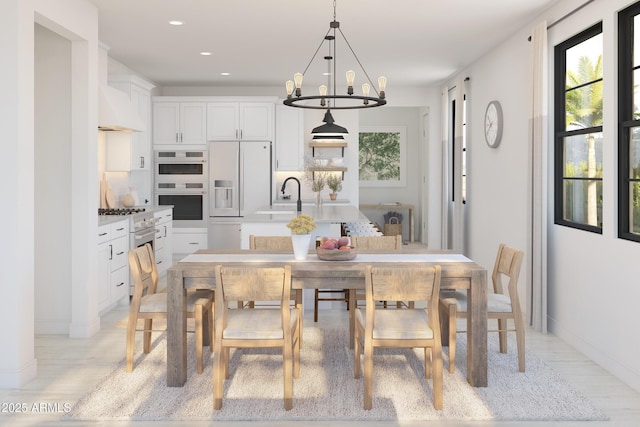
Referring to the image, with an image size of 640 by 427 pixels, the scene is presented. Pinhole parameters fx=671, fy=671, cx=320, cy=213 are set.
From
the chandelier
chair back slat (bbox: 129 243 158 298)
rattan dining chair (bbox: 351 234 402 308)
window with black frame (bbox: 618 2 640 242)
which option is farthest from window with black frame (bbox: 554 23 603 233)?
chair back slat (bbox: 129 243 158 298)

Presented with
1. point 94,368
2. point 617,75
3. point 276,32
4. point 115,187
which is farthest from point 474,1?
point 115,187

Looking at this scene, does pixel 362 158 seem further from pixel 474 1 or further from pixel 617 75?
pixel 617 75

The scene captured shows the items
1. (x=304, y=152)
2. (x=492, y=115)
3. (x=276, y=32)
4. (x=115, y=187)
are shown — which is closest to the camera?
(x=276, y=32)

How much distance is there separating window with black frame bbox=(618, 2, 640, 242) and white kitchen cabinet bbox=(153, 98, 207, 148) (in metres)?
6.49

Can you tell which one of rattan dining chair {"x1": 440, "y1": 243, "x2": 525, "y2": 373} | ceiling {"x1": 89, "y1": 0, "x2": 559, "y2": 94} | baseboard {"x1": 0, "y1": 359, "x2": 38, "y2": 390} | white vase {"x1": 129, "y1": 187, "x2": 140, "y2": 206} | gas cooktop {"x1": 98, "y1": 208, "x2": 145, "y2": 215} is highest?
ceiling {"x1": 89, "y1": 0, "x2": 559, "y2": 94}

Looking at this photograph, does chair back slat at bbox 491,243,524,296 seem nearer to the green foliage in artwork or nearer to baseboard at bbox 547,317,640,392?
baseboard at bbox 547,317,640,392

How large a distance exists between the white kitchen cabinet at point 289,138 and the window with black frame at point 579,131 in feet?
16.5

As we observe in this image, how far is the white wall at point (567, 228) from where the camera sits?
4.38 metres

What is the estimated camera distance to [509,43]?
683 centimetres

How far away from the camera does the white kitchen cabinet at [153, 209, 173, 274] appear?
773 cm

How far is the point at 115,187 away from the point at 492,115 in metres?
4.41

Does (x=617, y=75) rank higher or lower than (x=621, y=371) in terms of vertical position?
higher

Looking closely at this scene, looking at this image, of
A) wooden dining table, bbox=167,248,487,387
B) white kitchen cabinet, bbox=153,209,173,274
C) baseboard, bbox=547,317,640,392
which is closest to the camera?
wooden dining table, bbox=167,248,487,387

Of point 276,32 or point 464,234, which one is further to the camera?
point 464,234
